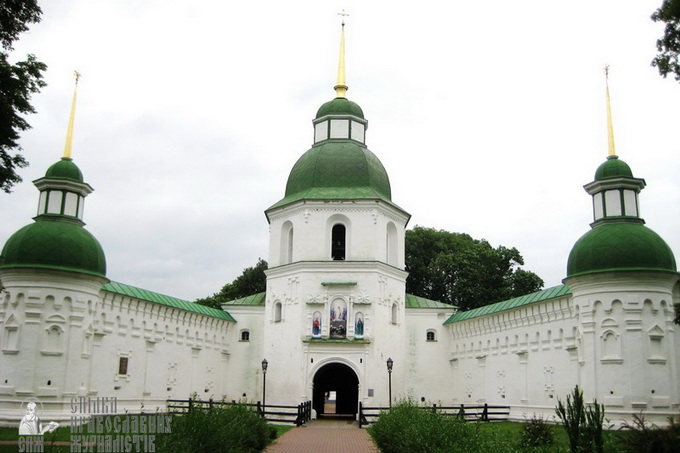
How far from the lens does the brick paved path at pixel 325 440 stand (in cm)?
1969

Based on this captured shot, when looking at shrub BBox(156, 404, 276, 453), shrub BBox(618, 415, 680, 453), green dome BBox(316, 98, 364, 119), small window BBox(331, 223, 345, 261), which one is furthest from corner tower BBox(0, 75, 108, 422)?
shrub BBox(618, 415, 680, 453)

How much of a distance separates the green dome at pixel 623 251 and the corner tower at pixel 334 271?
12.1 metres

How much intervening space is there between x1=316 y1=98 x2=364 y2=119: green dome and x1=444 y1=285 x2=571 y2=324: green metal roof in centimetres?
1337

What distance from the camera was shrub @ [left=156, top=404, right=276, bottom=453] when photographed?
11305mm

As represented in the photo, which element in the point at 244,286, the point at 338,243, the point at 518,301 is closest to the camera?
the point at 518,301

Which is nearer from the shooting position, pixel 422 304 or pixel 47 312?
pixel 47 312

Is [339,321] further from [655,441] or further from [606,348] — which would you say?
[655,441]

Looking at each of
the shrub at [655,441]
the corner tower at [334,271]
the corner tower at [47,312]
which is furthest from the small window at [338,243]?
the shrub at [655,441]

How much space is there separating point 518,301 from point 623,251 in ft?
24.9

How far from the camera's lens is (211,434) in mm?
12867

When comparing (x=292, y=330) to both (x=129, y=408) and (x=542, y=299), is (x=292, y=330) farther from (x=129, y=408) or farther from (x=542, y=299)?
(x=542, y=299)

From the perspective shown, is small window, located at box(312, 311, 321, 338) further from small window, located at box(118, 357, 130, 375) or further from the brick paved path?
small window, located at box(118, 357, 130, 375)

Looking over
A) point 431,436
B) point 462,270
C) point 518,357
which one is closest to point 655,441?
point 431,436

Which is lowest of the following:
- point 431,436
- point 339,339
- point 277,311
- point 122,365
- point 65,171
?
point 431,436
